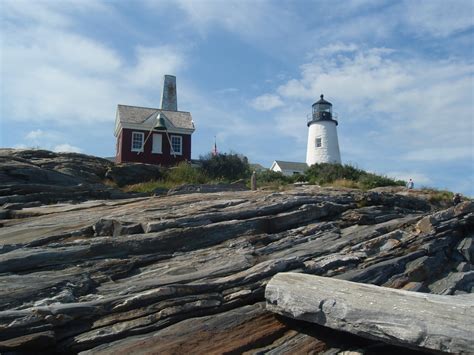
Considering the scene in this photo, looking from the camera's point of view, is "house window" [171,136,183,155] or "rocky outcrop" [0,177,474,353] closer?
"rocky outcrop" [0,177,474,353]

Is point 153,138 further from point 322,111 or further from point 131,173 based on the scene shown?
point 322,111

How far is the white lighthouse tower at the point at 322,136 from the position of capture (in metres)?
43.4

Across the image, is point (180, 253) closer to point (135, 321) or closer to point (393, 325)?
point (135, 321)

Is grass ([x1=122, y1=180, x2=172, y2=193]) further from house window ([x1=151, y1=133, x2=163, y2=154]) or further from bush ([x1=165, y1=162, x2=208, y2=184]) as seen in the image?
house window ([x1=151, y1=133, x2=163, y2=154])

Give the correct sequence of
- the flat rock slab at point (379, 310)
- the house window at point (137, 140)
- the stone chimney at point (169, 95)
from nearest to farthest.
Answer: the flat rock slab at point (379, 310)
the house window at point (137, 140)
the stone chimney at point (169, 95)

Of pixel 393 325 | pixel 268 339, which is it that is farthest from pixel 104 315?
pixel 393 325

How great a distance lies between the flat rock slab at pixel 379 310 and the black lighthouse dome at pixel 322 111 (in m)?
38.5

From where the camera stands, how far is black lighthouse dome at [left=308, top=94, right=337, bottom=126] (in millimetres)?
44562

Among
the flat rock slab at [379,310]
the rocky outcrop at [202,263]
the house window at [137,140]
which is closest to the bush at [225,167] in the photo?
the house window at [137,140]

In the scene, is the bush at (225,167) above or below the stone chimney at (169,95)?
below

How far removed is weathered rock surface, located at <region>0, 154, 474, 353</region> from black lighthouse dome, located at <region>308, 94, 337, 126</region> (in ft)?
104

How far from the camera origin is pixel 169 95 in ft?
131

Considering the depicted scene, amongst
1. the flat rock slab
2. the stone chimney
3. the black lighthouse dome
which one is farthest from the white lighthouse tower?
the flat rock slab

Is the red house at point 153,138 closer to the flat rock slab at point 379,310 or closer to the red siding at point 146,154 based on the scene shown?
the red siding at point 146,154
